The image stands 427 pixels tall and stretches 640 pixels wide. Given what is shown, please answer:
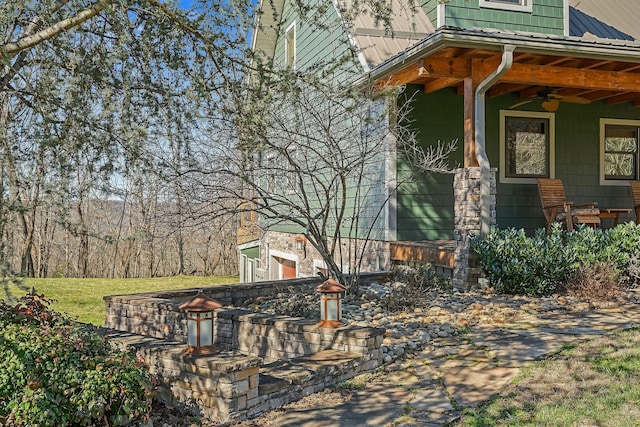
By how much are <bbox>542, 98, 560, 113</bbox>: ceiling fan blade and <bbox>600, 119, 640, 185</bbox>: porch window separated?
1.26 meters

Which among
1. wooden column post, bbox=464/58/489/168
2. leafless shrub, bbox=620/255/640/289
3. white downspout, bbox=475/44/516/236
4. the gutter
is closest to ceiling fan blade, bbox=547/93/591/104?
the gutter

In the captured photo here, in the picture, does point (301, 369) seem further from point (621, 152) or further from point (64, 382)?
point (621, 152)

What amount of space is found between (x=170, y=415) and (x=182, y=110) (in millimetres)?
2520

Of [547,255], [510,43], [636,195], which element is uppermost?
[510,43]

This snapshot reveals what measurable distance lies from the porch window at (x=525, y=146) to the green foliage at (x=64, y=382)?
25.3 ft

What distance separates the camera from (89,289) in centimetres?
1309

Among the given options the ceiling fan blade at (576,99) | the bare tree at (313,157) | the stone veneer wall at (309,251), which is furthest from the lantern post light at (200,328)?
the ceiling fan blade at (576,99)

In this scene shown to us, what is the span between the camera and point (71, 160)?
4.71 m

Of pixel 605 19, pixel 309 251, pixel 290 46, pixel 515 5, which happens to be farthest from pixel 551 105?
pixel 290 46

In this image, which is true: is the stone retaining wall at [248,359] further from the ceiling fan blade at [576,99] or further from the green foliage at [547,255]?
the ceiling fan blade at [576,99]

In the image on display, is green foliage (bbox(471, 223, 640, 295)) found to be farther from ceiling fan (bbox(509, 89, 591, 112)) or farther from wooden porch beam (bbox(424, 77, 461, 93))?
ceiling fan (bbox(509, 89, 591, 112))

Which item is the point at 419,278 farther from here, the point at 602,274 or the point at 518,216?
the point at 518,216

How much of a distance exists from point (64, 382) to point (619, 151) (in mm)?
10429

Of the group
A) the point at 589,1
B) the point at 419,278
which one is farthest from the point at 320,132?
the point at 589,1
